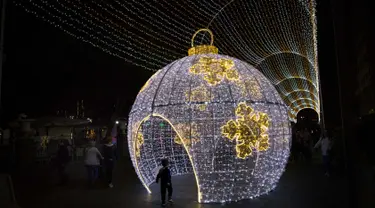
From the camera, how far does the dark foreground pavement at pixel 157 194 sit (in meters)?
7.62

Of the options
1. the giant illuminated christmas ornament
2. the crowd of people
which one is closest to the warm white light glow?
the giant illuminated christmas ornament

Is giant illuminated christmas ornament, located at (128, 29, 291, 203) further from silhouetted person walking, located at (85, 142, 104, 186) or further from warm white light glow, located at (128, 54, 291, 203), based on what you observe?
silhouetted person walking, located at (85, 142, 104, 186)

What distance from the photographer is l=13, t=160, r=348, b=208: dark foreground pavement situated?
25.0ft

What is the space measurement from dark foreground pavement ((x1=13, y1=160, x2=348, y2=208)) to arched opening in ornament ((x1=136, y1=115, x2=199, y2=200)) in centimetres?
9

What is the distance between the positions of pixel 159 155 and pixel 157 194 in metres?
3.14

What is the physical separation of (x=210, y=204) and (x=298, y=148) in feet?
29.1

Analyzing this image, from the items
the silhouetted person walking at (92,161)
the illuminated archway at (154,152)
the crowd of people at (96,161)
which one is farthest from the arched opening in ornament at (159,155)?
the silhouetted person walking at (92,161)

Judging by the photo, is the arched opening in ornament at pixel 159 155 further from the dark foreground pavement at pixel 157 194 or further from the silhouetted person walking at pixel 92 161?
the silhouetted person walking at pixel 92 161

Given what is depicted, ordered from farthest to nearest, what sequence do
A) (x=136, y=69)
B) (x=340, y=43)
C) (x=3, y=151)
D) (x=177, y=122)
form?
(x=136, y=69), (x=3, y=151), (x=177, y=122), (x=340, y=43)

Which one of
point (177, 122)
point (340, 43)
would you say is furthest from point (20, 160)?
point (340, 43)

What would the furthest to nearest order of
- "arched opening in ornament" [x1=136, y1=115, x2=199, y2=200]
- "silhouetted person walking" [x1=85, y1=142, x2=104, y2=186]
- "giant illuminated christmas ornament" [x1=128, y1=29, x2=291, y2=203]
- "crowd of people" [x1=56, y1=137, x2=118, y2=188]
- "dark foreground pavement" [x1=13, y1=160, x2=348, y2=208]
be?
"silhouetted person walking" [x1=85, y1=142, x2=104, y2=186], "crowd of people" [x1=56, y1=137, x2=118, y2=188], "arched opening in ornament" [x1=136, y1=115, x2=199, y2=200], "giant illuminated christmas ornament" [x1=128, y1=29, x2=291, y2=203], "dark foreground pavement" [x1=13, y1=160, x2=348, y2=208]

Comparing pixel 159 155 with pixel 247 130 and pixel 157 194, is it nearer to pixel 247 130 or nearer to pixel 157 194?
pixel 157 194

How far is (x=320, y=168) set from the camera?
13070 mm

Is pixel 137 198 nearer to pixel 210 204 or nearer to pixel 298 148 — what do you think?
pixel 210 204
